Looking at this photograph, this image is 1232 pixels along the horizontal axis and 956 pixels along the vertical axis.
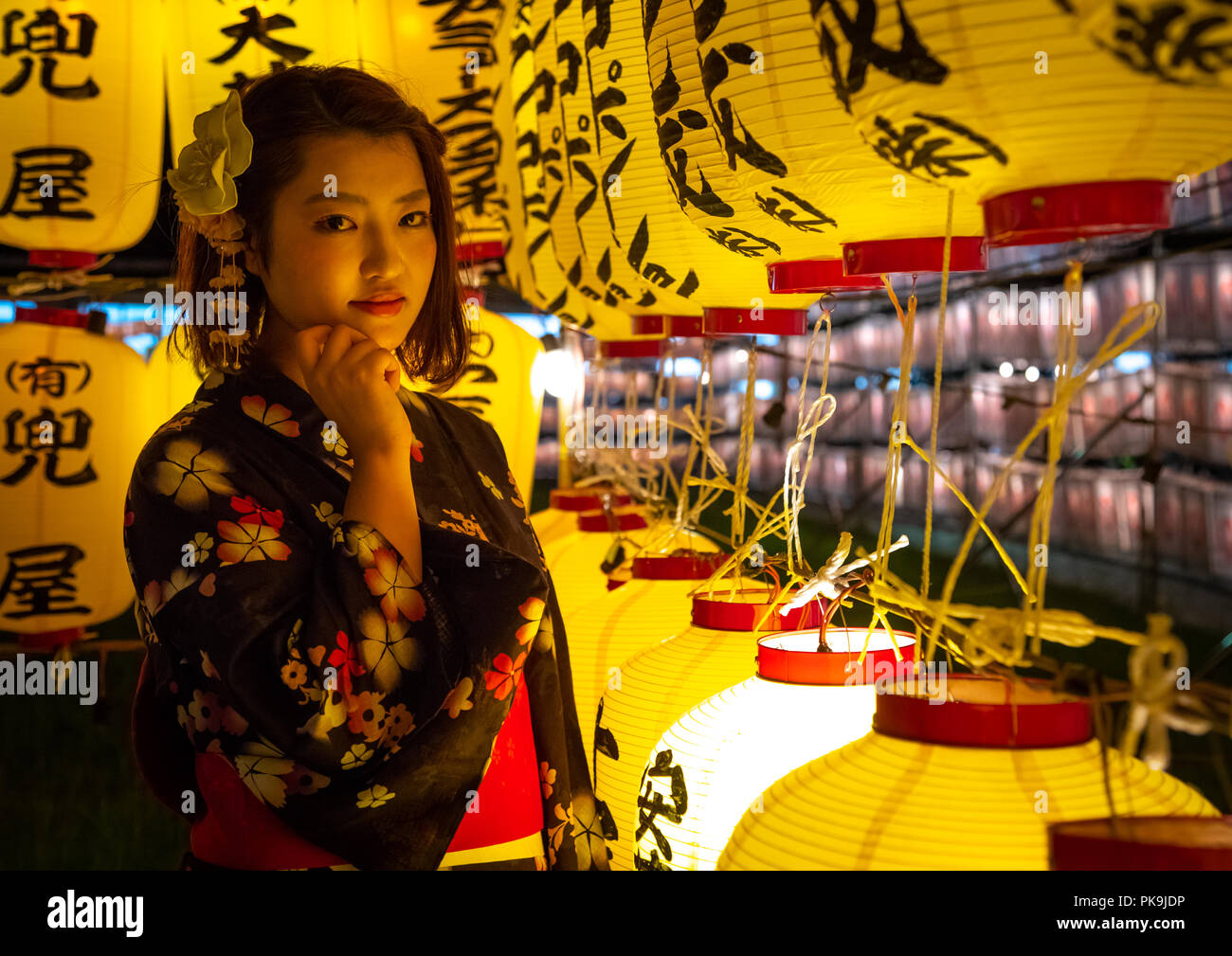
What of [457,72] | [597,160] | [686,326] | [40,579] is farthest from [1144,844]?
[40,579]

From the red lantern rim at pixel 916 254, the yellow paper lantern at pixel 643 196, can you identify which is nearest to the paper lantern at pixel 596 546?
the yellow paper lantern at pixel 643 196

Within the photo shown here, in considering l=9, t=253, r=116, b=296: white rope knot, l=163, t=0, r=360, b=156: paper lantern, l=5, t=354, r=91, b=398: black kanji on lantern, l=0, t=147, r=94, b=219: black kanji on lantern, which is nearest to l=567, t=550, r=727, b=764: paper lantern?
l=163, t=0, r=360, b=156: paper lantern

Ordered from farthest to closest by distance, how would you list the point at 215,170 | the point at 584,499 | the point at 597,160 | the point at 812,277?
the point at 584,499 → the point at 597,160 → the point at 215,170 → the point at 812,277

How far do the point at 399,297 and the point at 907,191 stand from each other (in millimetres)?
785

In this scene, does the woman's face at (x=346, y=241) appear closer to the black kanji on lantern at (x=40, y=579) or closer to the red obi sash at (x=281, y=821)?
the red obi sash at (x=281, y=821)

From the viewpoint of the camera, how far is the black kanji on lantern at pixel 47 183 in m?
3.36

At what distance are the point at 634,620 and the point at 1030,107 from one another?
1.36m

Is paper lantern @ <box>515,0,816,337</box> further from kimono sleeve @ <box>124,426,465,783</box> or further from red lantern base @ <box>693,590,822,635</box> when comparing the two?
kimono sleeve @ <box>124,426,465,783</box>

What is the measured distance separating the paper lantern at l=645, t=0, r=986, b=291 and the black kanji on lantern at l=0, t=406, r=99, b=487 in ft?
11.0

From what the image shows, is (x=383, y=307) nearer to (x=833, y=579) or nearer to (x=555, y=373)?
(x=833, y=579)

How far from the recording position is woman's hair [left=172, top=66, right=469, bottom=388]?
1.55m

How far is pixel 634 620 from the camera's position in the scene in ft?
6.61

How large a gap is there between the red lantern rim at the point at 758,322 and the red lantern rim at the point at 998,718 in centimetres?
85
